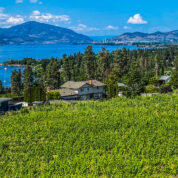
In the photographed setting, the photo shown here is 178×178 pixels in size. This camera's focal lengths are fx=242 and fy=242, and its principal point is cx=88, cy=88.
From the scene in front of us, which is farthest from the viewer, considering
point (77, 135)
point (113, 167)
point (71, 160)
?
point (77, 135)

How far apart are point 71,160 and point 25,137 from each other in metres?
6.01

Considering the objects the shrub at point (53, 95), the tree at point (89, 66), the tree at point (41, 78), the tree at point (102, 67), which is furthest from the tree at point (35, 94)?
the tree at point (102, 67)

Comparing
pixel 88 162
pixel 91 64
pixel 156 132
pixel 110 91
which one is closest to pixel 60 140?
pixel 88 162

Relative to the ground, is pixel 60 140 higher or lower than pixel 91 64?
lower

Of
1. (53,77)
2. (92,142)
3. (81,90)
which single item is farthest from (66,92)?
(92,142)

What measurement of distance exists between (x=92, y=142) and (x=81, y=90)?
2958cm

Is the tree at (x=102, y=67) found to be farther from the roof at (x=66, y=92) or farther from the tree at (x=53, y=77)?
the roof at (x=66, y=92)

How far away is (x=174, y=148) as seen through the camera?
16.3 metres

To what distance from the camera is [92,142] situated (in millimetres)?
18141

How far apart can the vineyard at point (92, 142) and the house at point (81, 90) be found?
60.8 feet

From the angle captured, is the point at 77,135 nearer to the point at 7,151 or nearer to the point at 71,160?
the point at 71,160

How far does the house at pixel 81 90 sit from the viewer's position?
4537 centimetres

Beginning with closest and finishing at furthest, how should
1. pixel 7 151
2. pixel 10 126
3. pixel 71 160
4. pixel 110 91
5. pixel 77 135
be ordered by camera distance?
pixel 71 160 → pixel 7 151 → pixel 77 135 → pixel 10 126 → pixel 110 91

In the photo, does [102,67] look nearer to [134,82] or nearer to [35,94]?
[134,82]
